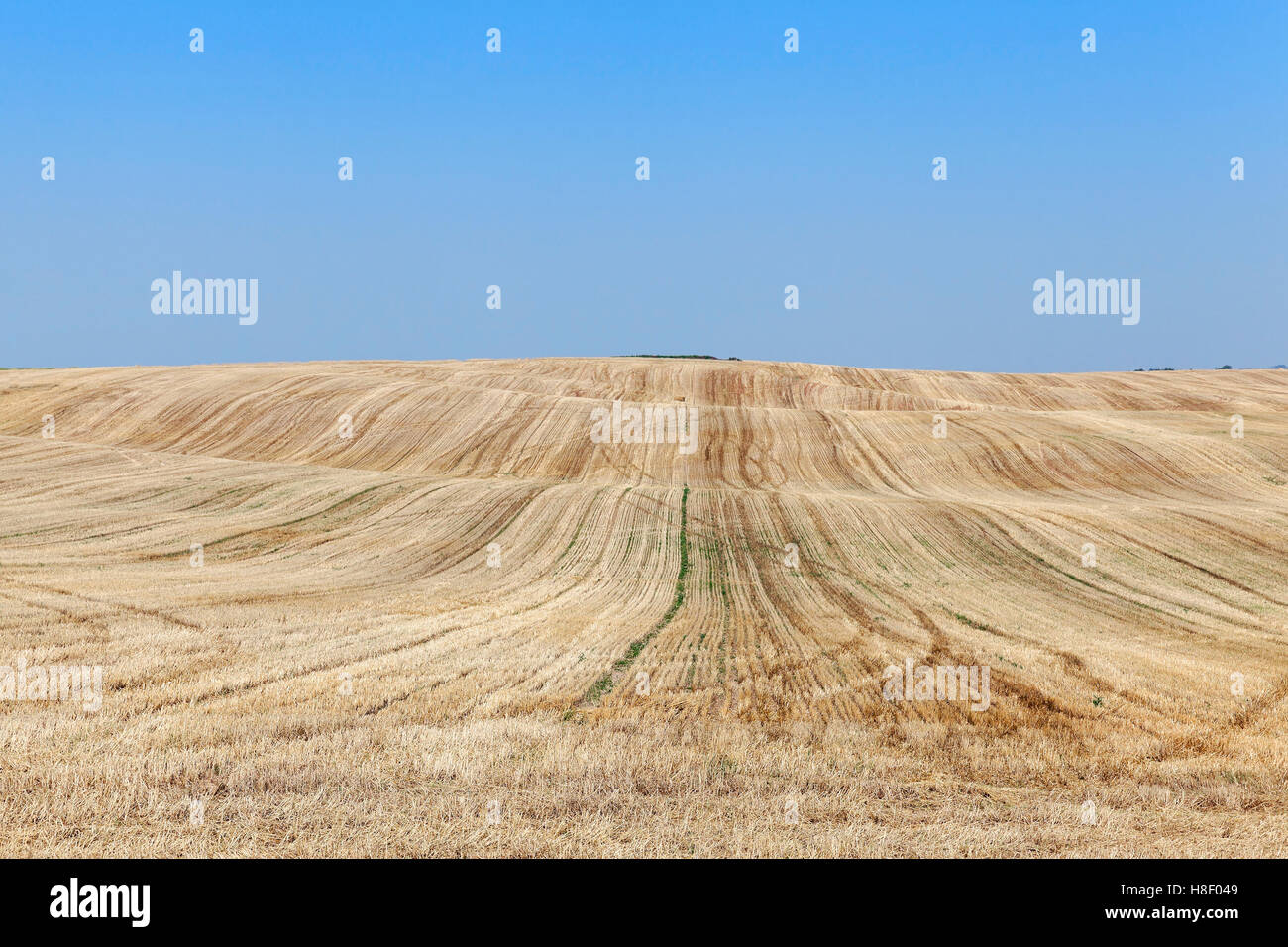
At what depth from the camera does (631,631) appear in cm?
2311

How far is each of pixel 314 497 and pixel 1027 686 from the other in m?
34.9

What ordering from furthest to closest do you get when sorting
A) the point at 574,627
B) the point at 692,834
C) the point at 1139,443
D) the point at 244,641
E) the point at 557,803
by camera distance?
the point at 1139,443 < the point at 574,627 < the point at 244,641 < the point at 557,803 < the point at 692,834

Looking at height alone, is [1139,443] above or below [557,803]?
above

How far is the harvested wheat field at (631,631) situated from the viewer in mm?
10273

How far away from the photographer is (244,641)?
19.5 m

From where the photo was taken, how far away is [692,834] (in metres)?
9.68

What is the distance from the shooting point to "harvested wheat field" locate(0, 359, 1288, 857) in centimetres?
1027

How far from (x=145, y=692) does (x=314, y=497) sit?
30.0 metres
